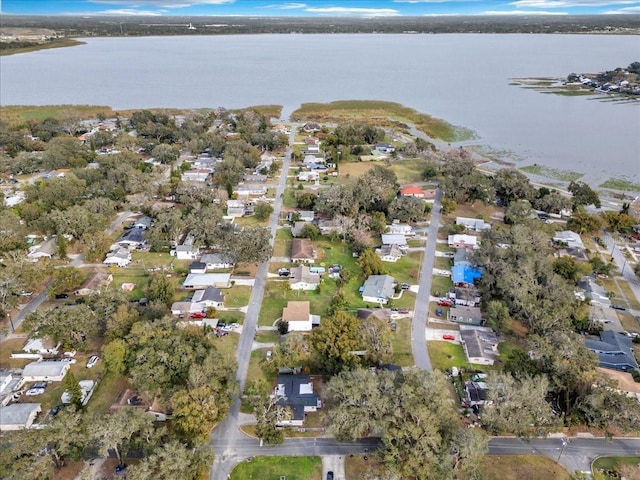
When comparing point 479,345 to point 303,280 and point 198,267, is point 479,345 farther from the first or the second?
point 198,267

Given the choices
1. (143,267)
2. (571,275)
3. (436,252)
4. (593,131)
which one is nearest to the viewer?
(571,275)

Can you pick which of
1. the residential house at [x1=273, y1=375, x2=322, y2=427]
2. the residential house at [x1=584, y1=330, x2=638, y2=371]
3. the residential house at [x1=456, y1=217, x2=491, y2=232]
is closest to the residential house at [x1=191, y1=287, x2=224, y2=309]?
the residential house at [x1=273, y1=375, x2=322, y2=427]

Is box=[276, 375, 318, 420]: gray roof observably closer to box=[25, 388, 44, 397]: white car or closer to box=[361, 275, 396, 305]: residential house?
box=[361, 275, 396, 305]: residential house

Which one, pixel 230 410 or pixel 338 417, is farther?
pixel 230 410

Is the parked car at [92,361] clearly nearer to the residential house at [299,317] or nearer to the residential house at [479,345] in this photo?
the residential house at [299,317]

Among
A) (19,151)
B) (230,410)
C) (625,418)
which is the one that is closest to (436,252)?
(625,418)

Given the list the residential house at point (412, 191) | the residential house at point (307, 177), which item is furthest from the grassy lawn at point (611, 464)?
the residential house at point (307, 177)

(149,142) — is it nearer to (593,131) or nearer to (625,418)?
(625,418)
